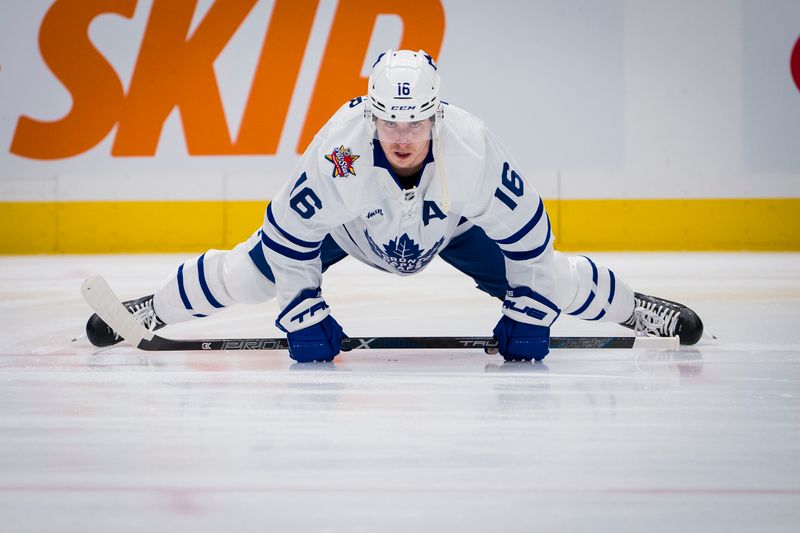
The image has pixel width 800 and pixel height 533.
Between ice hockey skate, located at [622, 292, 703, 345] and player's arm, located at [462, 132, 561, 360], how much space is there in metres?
0.55

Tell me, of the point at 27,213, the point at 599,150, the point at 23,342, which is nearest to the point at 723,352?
the point at 23,342

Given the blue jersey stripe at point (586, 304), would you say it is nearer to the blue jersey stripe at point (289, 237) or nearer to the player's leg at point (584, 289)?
the player's leg at point (584, 289)

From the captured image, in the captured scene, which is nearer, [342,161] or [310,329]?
[342,161]

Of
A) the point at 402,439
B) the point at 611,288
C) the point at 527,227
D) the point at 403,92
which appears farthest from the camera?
the point at 611,288

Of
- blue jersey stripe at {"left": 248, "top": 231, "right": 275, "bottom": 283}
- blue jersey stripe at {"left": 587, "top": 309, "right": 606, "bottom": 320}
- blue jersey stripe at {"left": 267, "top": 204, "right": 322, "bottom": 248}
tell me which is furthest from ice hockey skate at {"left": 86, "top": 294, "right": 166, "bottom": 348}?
blue jersey stripe at {"left": 587, "top": 309, "right": 606, "bottom": 320}

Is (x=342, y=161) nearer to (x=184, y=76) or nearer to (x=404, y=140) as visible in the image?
(x=404, y=140)

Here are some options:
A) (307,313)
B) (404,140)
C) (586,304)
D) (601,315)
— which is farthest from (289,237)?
(601,315)

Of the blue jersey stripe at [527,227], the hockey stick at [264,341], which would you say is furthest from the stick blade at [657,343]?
the blue jersey stripe at [527,227]

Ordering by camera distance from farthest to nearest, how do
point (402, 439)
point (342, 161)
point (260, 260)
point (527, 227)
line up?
point (260, 260)
point (527, 227)
point (342, 161)
point (402, 439)

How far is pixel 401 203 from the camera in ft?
8.38

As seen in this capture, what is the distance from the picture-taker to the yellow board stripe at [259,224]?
25.0 ft

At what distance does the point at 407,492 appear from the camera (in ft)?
5.11

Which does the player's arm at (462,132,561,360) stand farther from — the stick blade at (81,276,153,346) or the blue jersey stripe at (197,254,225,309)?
the stick blade at (81,276,153,346)

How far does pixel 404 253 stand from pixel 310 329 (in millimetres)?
348
